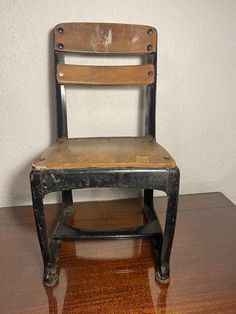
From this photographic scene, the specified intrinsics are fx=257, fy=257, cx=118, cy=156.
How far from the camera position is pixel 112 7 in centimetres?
99

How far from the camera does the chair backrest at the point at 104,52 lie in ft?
3.09

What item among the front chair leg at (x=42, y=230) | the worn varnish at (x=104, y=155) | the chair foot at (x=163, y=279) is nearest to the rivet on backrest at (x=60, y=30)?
the worn varnish at (x=104, y=155)

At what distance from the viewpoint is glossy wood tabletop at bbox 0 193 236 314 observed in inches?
28.0

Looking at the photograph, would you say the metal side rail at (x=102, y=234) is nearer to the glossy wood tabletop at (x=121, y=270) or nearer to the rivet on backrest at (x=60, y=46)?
the glossy wood tabletop at (x=121, y=270)

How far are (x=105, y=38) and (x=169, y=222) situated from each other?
0.70 meters

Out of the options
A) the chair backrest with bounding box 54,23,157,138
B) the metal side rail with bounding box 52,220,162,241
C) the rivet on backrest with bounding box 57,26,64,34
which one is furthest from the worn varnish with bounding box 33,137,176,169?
the rivet on backrest with bounding box 57,26,64,34

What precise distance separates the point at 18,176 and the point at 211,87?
95 cm

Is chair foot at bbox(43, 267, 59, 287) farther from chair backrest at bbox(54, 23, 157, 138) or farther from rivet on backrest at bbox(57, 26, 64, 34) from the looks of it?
rivet on backrest at bbox(57, 26, 64, 34)

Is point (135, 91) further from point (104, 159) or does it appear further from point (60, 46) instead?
point (104, 159)

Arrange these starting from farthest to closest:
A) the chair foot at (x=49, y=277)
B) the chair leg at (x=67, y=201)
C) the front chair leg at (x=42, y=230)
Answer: the chair leg at (x=67, y=201) → the chair foot at (x=49, y=277) → the front chair leg at (x=42, y=230)

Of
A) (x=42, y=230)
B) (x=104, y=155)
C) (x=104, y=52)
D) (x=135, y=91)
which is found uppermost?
(x=104, y=52)

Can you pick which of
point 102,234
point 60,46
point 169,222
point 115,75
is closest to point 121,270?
point 102,234

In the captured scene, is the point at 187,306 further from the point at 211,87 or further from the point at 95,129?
→ the point at 211,87

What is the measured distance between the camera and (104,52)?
0.97 meters
